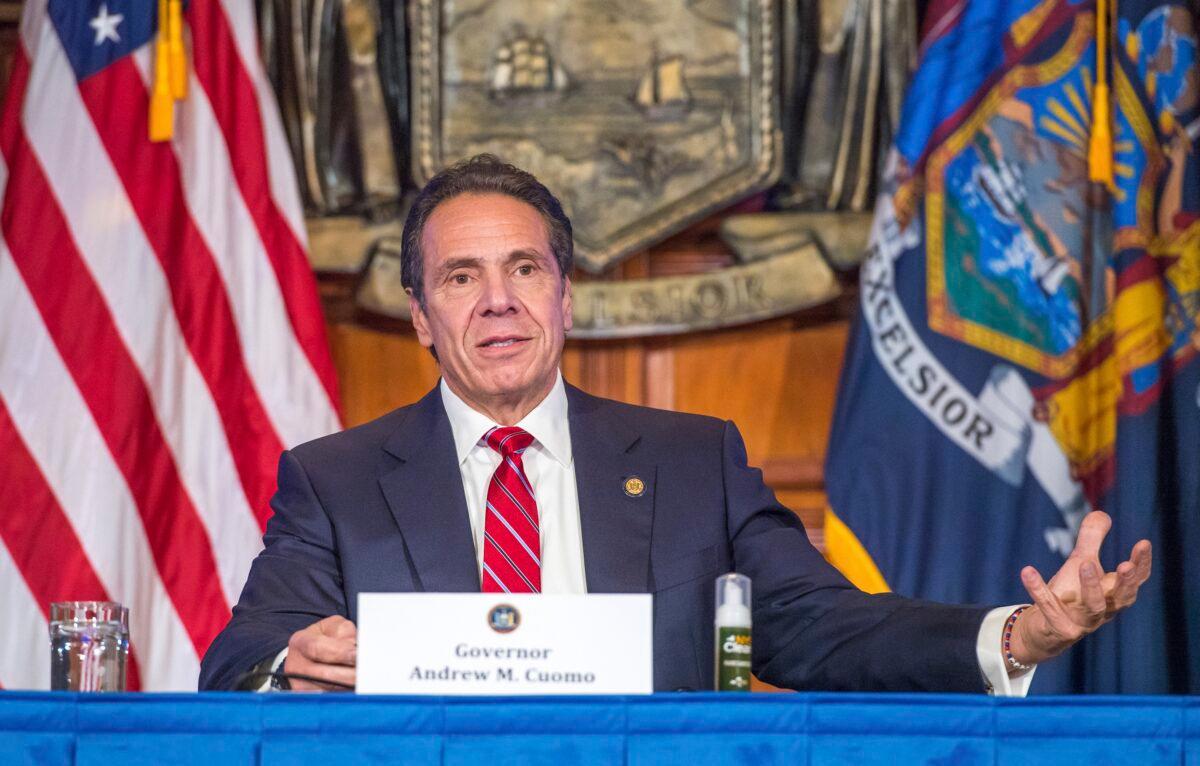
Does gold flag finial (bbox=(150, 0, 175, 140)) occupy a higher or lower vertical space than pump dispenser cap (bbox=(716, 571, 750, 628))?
higher

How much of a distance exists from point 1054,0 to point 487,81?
4.79 ft

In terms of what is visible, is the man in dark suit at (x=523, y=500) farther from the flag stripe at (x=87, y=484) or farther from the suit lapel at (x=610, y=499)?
the flag stripe at (x=87, y=484)

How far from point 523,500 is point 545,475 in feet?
0.28

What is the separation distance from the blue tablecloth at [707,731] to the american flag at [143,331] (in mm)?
2144

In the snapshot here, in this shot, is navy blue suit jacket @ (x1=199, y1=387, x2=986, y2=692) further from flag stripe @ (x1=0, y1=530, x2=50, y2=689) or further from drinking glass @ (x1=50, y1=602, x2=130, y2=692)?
flag stripe @ (x1=0, y1=530, x2=50, y2=689)

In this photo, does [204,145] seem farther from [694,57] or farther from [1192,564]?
[1192,564]

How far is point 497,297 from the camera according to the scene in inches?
85.5

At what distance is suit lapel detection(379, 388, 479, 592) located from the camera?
204 cm

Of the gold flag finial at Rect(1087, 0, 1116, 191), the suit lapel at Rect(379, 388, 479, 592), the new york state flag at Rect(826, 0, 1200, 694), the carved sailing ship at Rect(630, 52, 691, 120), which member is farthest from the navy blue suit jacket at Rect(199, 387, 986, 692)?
the carved sailing ship at Rect(630, 52, 691, 120)

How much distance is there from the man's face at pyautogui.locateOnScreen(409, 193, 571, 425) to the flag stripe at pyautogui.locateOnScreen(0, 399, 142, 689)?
1509mm

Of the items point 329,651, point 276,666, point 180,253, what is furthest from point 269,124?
point 329,651

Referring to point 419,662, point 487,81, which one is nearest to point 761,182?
point 487,81

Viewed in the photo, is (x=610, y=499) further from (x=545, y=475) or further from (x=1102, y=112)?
(x=1102, y=112)

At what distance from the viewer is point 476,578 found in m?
2.04
